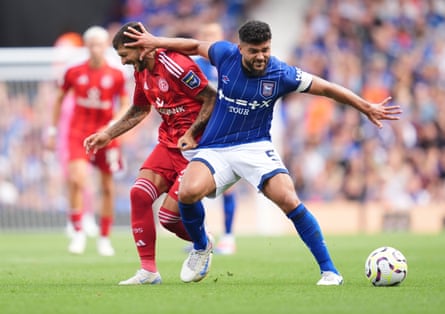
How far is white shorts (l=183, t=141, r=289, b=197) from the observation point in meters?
8.59

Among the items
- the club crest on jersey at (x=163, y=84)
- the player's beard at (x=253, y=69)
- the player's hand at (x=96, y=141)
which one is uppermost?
the player's beard at (x=253, y=69)

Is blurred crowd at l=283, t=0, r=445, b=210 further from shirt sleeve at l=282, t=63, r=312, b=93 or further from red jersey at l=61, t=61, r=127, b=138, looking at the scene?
shirt sleeve at l=282, t=63, r=312, b=93

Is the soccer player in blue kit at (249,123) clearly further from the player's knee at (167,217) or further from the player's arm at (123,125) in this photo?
the player's arm at (123,125)

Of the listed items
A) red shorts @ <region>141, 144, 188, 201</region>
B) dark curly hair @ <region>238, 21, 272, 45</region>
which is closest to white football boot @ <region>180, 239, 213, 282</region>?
red shorts @ <region>141, 144, 188, 201</region>

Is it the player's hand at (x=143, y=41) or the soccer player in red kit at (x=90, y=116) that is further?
the soccer player in red kit at (x=90, y=116)

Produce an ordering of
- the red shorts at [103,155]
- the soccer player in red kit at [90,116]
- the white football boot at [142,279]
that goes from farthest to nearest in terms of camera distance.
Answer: the soccer player in red kit at [90,116] < the red shorts at [103,155] < the white football boot at [142,279]

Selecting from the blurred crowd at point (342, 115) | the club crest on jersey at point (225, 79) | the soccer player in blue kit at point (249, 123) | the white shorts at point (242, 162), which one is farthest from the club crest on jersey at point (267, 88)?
the blurred crowd at point (342, 115)

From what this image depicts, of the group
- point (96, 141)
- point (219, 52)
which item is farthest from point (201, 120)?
point (96, 141)

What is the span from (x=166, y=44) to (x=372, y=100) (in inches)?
508

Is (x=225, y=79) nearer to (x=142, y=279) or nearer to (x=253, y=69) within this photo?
(x=253, y=69)

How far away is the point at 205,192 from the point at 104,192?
541 cm

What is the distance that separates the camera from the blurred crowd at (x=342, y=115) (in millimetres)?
19609

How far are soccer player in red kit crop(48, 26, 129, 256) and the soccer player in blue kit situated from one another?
16.2 feet

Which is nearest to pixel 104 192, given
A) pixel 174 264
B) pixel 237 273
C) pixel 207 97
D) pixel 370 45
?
pixel 174 264
